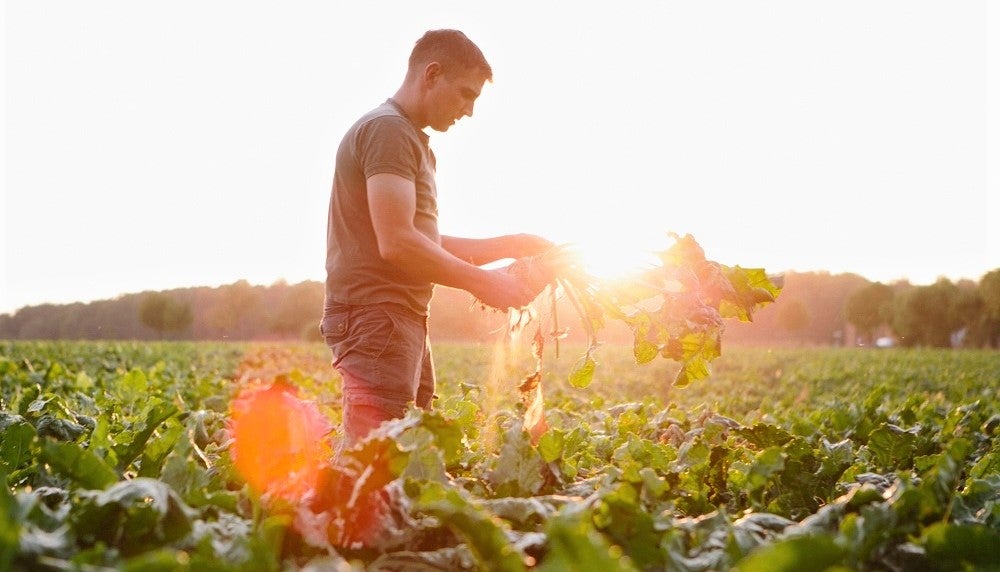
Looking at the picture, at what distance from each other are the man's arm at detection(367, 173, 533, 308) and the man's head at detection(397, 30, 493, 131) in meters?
0.48

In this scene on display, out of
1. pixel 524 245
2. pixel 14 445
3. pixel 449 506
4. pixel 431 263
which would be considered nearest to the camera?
pixel 449 506

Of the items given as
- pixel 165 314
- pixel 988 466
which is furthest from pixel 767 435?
pixel 165 314

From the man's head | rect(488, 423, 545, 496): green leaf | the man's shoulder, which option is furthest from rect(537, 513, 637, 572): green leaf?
the man's head

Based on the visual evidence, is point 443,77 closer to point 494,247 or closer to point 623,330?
point 494,247

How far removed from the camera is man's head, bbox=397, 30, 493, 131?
3.16 m

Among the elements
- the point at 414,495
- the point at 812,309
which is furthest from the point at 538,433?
the point at 812,309

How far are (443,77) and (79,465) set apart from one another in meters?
2.16

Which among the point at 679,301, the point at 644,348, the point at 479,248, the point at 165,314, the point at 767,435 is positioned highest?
the point at 479,248

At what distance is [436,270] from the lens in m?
2.89

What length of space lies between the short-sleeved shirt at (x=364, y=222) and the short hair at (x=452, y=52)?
27 centimetres

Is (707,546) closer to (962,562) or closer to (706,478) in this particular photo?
(962,562)

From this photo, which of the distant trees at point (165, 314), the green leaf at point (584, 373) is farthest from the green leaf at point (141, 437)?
the distant trees at point (165, 314)

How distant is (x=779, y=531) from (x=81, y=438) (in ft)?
7.45

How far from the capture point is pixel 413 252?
2836mm
